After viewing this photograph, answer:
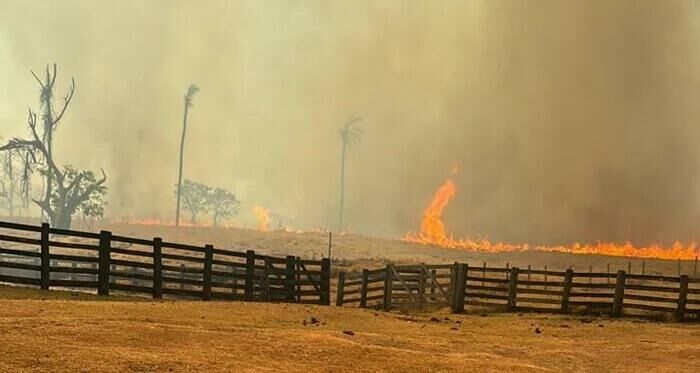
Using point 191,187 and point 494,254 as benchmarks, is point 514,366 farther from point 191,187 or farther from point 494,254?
point 191,187

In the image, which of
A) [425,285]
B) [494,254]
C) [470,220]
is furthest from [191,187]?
[425,285]

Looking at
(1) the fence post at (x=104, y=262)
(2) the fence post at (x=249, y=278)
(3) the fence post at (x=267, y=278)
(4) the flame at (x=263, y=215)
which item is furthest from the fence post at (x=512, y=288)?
(4) the flame at (x=263, y=215)

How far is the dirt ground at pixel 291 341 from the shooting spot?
9.09 m

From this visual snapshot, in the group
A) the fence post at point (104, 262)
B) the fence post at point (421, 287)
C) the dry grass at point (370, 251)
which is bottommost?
the dry grass at point (370, 251)

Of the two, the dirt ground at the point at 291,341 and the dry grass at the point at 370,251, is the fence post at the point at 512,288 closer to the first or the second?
the dirt ground at the point at 291,341

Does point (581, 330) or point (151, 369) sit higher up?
point (151, 369)

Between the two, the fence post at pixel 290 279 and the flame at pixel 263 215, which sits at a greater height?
the fence post at pixel 290 279

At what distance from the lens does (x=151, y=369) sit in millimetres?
8398

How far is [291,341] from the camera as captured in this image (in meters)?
11.3

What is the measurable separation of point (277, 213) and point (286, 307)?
151835 mm

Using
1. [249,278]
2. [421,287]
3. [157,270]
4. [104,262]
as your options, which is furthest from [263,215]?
[104,262]

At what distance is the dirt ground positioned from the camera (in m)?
9.09

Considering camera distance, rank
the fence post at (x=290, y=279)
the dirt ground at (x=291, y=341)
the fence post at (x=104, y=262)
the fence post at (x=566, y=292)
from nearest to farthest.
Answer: the dirt ground at (x=291, y=341) < the fence post at (x=104, y=262) < the fence post at (x=290, y=279) < the fence post at (x=566, y=292)

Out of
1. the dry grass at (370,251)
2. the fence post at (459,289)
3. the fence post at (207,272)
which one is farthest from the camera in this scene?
the dry grass at (370,251)
